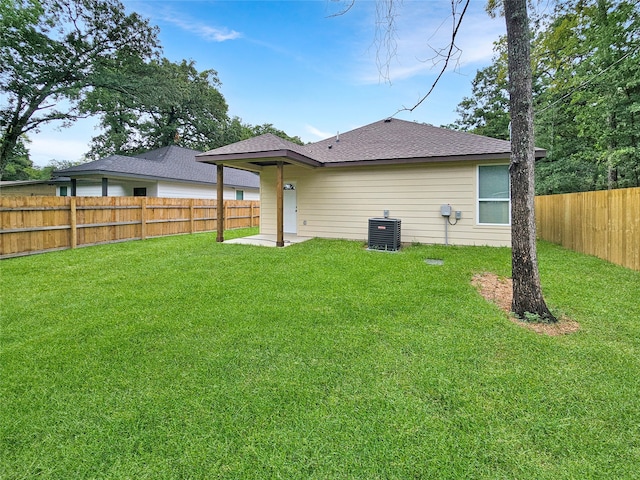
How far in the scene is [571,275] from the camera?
17.6ft

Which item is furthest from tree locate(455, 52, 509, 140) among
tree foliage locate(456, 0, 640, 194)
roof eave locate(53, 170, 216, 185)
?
roof eave locate(53, 170, 216, 185)

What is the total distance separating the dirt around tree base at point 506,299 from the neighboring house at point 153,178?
45.1ft

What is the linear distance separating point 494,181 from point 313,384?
7.86 metres

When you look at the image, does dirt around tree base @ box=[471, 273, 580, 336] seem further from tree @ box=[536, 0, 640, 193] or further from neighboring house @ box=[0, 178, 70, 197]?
neighboring house @ box=[0, 178, 70, 197]

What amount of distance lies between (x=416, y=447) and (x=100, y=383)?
2.28 meters

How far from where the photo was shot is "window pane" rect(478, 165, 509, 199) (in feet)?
26.3

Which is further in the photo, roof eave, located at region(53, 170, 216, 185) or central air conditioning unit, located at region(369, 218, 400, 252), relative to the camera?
roof eave, located at region(53, 170, 216, 185)

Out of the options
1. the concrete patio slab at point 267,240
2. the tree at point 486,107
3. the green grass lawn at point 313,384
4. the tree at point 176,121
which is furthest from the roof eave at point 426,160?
the tree at point 176,121

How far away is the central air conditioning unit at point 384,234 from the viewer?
26.0ft

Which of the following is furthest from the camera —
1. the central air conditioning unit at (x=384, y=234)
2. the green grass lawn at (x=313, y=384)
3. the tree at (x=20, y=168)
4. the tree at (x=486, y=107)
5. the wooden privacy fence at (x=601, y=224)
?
the tree at (x=20, y=168)

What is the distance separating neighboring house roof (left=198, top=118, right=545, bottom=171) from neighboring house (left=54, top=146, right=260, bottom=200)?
6778 millimetres

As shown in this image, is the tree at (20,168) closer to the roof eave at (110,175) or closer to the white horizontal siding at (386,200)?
the roof eave at (110,175)

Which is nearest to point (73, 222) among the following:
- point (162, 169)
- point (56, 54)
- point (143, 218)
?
point (143, 218)

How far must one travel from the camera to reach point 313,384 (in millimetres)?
2311
